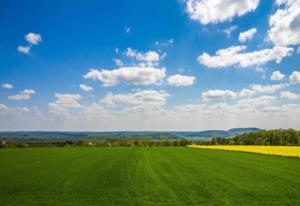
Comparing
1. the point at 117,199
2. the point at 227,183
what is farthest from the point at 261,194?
the point at 117,199

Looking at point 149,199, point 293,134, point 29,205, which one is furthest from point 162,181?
point 293,134

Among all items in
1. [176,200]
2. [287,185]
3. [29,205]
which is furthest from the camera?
[287,185]

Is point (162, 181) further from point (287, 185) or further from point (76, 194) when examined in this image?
point (287, 185)

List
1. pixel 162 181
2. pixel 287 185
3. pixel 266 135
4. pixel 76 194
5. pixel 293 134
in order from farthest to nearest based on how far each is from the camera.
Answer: pixel 266 135 < pixel 293 134 < pixel 162 181 < pixel 287 185 < pixel 76 194

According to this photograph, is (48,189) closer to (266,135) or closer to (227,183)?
(227,183)

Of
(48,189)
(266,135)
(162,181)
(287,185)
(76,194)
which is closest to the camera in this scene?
(76,194)

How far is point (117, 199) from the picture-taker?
1305 cm

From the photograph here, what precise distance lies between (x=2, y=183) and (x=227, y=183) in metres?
14.7

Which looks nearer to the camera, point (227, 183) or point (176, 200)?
point (176, 200)

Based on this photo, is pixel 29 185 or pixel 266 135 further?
pixel 266 135

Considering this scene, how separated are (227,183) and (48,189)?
11115 millimetres

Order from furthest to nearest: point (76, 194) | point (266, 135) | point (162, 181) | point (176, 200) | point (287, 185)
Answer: point (266, 135), point (162, 181), point (287, 185), point (76, 194), point (176, 200)

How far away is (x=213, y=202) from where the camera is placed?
12.4 meters

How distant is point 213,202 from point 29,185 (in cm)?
1139
